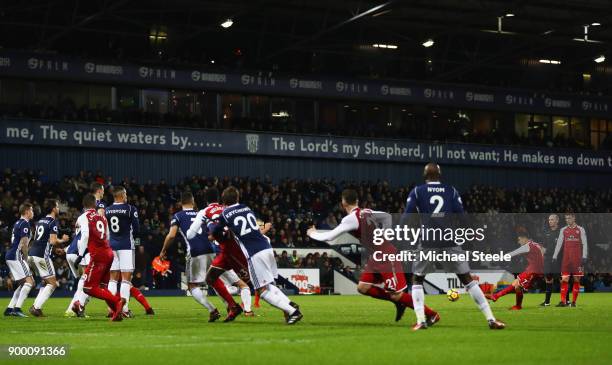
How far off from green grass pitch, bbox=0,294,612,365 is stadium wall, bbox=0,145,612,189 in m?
30.5

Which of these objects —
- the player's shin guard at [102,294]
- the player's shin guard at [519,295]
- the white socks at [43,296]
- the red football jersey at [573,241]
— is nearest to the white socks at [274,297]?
the player's shin guard at [102,294]

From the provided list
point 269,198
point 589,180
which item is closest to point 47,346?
point 269,198

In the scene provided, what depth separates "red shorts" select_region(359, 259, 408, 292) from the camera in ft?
54.5

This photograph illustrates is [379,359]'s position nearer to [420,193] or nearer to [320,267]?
[420,193]

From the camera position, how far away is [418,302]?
15.4 metres

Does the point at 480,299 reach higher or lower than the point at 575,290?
higher

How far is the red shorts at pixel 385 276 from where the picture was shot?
1661 cm

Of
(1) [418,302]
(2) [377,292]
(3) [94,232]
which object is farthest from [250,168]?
(1) [418,302]

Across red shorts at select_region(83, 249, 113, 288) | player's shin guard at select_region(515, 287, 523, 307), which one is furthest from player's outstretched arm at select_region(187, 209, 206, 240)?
player's shin guard at select_region(515, 287, 523, 307)

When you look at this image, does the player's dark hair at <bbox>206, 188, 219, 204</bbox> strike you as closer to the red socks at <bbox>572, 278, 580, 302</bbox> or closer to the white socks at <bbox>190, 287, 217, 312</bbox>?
the white socks at <bbox>190, 287, 217, 312</bbox>

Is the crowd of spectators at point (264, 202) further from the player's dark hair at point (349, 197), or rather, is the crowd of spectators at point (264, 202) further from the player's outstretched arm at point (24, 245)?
the player's dark hair at point (349, 197)

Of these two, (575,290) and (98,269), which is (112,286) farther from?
(575,290)

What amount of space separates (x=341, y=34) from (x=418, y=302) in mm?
41604

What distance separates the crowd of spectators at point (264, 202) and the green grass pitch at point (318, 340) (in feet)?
63.4
